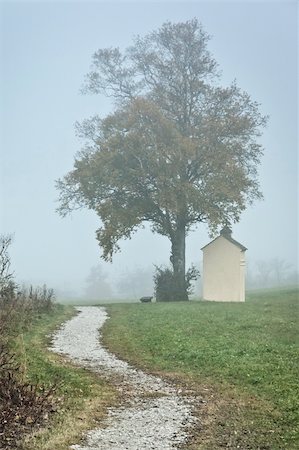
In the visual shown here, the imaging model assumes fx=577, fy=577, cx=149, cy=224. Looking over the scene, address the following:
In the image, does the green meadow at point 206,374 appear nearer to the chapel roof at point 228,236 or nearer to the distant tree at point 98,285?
the chapel roof at point 228,236

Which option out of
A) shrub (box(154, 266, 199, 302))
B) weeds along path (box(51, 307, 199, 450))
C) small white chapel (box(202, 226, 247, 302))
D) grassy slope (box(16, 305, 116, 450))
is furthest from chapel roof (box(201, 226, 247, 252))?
grassy slope (box(16, 305, 116, 450))

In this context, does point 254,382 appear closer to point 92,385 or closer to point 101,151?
point 92,385

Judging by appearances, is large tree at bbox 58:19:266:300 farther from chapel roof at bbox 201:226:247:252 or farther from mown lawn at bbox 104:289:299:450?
mown lawn at bbox 104:289:299:450

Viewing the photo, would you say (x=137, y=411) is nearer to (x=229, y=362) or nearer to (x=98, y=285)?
(x=229, y=362)

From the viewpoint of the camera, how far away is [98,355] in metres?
16.9

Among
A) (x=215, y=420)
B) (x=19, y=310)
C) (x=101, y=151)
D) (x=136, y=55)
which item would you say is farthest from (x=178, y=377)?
(x=136, y=55)

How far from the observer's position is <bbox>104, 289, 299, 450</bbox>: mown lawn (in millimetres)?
9727

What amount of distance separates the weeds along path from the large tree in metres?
20.6

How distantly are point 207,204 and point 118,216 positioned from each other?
5778 mm

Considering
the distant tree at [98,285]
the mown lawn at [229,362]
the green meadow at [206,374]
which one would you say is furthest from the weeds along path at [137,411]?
the distant tree at [98,285]

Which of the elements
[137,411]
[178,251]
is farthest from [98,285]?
[137,411]

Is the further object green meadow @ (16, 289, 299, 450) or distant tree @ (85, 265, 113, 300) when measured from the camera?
distant tree @ (85, 265, 113, 300)

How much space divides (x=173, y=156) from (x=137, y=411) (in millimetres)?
28336

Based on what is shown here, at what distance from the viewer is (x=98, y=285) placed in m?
113
